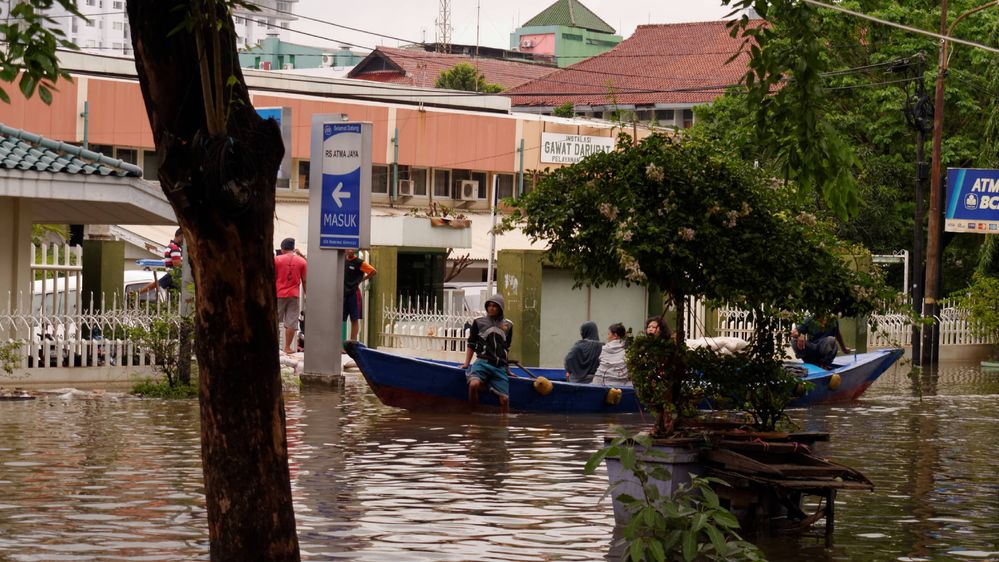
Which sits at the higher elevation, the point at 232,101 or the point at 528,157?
the point at 528,157

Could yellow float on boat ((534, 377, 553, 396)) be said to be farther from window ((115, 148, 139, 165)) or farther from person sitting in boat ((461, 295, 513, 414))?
window ((115, 148, 139, 165))

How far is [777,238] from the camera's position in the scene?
11102 mm

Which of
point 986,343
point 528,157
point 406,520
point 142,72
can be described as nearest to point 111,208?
point 406,520

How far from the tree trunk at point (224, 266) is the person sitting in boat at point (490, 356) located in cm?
1137

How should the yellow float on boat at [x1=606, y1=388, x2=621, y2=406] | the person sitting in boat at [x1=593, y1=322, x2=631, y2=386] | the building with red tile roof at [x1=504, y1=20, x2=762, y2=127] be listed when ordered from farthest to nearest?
the building with red tile roof at [x1=504, y1=20, x2=762, y2=127] → the person sitting in boat at [x1=593, y1=322, x2=631, y2=386] → the yellow float on boat at [x1=606, y1=388, x2=621, y2=406]

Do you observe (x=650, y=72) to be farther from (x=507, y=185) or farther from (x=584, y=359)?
(x=584, y=359)

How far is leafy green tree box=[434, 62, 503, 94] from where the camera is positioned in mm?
77500

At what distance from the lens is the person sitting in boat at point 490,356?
61.6 feet

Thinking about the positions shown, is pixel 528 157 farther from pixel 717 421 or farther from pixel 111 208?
pixel 717 421

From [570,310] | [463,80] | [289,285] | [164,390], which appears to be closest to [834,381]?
[570,310]

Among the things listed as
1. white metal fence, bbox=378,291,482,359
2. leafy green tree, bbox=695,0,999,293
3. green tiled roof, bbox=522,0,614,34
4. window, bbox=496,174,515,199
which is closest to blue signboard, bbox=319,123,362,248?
white metal fence, bbox=378,291,482,359

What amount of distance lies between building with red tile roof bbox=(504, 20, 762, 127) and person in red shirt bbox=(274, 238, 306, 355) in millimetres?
49252

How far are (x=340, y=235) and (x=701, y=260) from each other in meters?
11.4

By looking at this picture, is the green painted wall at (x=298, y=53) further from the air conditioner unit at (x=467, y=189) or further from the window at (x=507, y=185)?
the air conditioner unit at (x=467, y=189)
